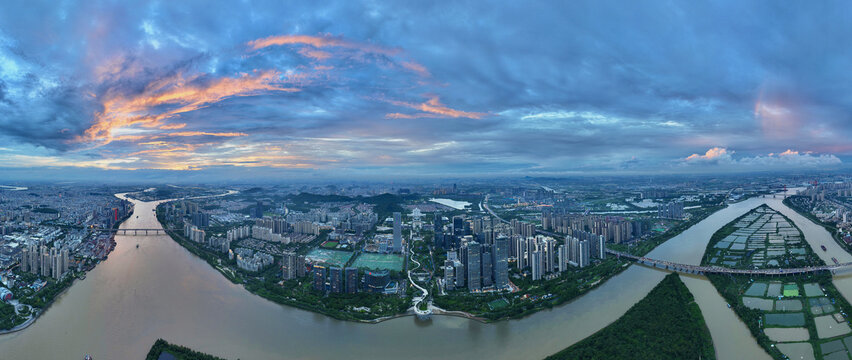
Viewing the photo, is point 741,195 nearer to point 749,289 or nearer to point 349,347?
point 749,289

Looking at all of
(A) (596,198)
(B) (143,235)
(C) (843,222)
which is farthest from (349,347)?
(A) (596,198)

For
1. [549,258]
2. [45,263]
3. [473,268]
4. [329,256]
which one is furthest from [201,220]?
[549,258]

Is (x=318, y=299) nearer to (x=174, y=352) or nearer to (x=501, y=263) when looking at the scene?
(x=174, y=352)

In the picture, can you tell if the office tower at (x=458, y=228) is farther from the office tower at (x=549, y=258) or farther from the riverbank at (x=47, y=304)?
the riverbank at (x=47, y=304)

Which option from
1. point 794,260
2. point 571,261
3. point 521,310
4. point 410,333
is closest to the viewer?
point 410,333

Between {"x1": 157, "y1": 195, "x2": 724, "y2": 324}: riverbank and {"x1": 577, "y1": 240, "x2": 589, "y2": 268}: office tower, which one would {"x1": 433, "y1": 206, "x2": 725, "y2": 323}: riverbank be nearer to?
{"x1": 157, "y1": 195, "x2": 724, "y2": 324}: riverbank

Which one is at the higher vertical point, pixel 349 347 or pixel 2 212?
pixel 2 212
